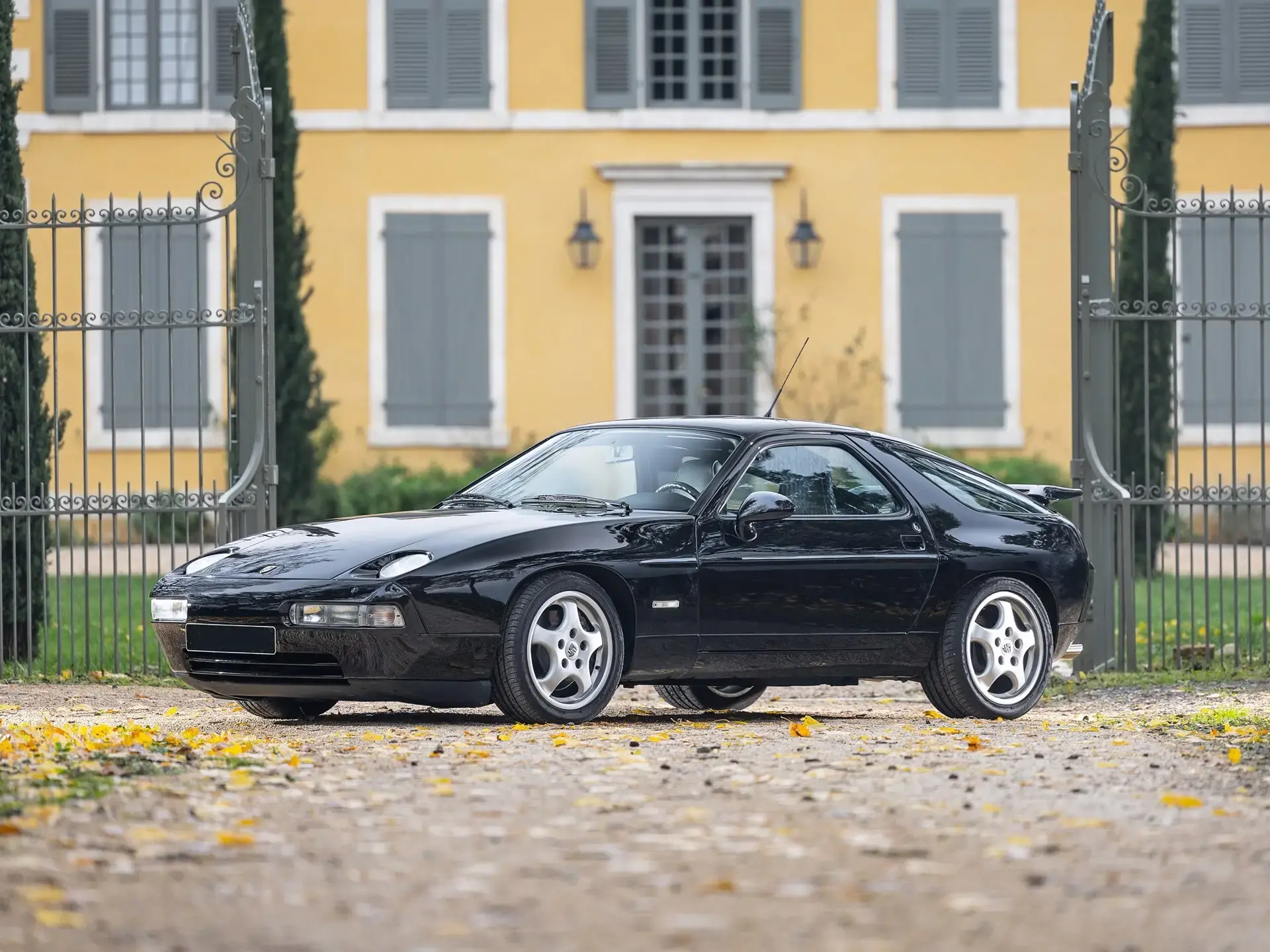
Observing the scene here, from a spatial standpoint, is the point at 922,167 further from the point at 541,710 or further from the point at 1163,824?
the point at 1163,824

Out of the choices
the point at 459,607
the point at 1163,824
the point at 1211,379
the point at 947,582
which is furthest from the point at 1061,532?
the point at 1211,379

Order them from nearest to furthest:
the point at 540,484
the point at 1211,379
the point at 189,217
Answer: the point at 540,484 → the point at 189,217 → the point at 1211,379

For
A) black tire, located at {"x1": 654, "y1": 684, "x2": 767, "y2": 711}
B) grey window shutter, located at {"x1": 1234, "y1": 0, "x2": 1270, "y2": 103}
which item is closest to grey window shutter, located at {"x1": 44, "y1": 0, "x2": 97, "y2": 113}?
grey window shutter, located at {"x1": 1234, "y1": 0, "x2": 1270, "y2": 103}

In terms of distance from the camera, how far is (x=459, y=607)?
869cm

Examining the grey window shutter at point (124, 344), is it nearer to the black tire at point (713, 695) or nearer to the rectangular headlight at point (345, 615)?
the black tire at point (713, 695)

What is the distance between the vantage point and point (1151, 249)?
1998 cm

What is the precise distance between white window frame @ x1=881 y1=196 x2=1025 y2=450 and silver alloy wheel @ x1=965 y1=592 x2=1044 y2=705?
13.6 metres

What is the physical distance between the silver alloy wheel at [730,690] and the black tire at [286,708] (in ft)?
6.16

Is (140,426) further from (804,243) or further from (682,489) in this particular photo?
(804,243)

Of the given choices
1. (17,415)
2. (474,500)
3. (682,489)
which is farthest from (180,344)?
(682,489)

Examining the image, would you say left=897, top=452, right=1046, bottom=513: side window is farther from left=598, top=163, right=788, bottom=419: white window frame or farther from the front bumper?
left=598, top=163, right=788, bottom=419: white window frame

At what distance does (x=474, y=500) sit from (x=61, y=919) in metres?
5.11

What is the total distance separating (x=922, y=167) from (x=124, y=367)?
8589 mm

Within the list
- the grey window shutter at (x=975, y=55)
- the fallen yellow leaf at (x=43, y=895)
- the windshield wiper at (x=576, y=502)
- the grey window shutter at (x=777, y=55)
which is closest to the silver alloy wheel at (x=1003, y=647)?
the windshield wiper at (x=576, y=502)
